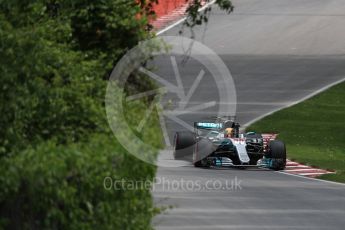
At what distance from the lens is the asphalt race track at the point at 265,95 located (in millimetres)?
20672

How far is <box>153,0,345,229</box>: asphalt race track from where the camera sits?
2067cm

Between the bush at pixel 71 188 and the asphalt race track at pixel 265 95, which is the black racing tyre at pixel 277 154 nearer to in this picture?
the asphalt race track at pixel 265 95

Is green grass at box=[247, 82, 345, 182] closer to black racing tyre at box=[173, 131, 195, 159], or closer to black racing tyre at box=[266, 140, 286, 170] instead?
black racing tyre at box=[266, 140, 286, 170]

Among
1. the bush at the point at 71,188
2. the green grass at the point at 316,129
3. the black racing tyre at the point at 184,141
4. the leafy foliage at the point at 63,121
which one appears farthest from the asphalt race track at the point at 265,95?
the bush at the point at 71,188

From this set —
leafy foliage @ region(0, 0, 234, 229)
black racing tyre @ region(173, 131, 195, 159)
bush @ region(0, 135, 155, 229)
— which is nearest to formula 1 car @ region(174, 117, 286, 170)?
black racing tyre @ region(173, 131, 195, 159)

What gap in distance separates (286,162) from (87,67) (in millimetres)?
21221

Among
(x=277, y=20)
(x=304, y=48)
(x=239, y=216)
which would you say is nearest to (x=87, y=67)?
(x=239, y=216)

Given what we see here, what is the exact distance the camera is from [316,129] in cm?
3912

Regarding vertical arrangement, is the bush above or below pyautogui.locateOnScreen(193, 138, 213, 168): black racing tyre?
above

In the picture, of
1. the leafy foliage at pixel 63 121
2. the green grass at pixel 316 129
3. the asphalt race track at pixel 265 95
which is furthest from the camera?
the green grass at pixel 316 129

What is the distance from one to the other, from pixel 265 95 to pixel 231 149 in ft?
53.9

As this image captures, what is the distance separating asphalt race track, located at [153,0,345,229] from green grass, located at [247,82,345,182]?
3.06 feet

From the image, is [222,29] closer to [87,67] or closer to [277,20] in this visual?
[277,20]

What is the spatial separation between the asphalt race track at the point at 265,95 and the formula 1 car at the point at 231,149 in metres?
0.37
